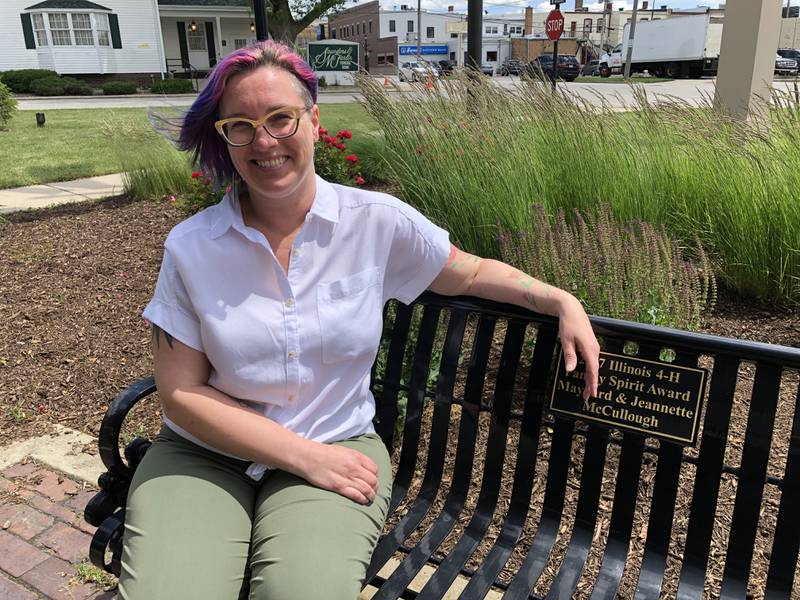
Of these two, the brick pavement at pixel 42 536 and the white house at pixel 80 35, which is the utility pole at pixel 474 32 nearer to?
the brick pavement at pixel 42 536

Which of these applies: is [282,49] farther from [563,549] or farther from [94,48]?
[94,48]

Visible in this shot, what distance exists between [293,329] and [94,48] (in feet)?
121

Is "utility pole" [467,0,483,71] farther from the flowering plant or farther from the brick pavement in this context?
the brick pavement

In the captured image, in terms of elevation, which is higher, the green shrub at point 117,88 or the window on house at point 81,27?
the window on house at point 81,27

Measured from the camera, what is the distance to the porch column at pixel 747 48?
7002mm

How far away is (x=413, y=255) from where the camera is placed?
2004 millimetres

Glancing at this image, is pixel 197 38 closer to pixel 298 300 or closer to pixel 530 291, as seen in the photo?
pixel 298 300

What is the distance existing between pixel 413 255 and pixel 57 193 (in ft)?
26.8

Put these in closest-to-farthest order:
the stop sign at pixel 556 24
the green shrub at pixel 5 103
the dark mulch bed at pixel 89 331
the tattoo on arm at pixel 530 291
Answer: the tattoo on arm at pixel 530 291 < the dark mulch bed at pixel 89 331 < the stop sign at pixel 556 24 < the green shrub at pixel 5 103

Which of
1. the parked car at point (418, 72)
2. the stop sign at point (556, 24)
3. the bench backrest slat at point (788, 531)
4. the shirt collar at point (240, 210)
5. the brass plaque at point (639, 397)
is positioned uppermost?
the stop sign at point (556, 24)

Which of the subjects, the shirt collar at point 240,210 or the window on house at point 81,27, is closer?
the shirt collar at point 240,210

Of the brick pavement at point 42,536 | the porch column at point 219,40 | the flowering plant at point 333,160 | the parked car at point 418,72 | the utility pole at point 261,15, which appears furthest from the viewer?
the porch column at point 219,40

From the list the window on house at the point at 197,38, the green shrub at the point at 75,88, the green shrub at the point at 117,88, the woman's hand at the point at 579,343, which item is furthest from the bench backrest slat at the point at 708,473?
the window on house at the point at 197,38

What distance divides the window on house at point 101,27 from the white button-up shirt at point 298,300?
36.5m
